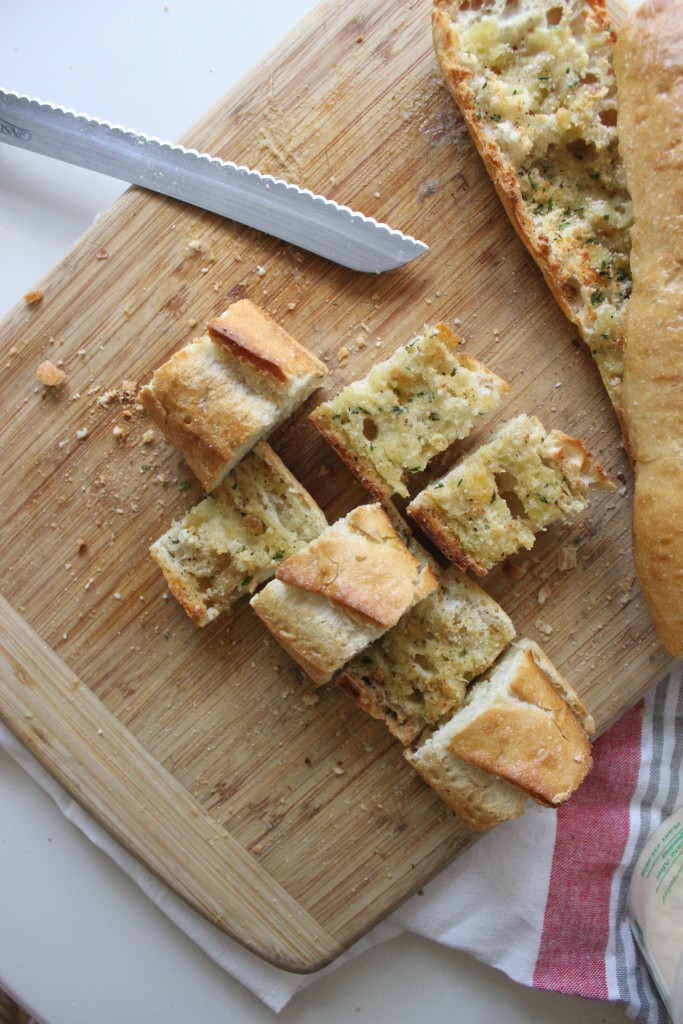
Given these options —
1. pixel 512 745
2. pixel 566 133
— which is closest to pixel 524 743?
pixel 512 745

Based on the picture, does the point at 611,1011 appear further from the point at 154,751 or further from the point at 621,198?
the point at 621,198

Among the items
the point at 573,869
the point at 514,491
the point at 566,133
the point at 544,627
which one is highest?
the point at 566,133

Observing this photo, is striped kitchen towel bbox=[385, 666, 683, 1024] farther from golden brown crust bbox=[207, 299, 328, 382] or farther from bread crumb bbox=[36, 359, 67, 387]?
bread crumb bbox=[36, 359, 67, 387]

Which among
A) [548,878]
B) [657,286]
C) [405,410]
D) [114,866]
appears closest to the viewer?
[657,286]

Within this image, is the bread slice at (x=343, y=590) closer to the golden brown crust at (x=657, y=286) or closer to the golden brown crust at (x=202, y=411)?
the golden brown crust at (x=202, y=411)

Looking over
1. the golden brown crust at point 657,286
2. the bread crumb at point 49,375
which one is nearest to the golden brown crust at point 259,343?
the bread crumb at point 49,375

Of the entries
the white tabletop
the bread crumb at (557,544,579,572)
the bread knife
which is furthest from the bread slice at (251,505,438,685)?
the white tabletop

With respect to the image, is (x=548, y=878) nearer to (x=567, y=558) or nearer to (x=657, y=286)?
(x=567, y=558)
